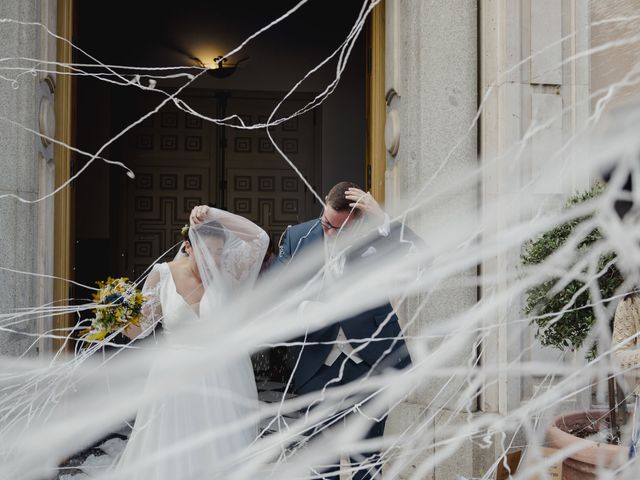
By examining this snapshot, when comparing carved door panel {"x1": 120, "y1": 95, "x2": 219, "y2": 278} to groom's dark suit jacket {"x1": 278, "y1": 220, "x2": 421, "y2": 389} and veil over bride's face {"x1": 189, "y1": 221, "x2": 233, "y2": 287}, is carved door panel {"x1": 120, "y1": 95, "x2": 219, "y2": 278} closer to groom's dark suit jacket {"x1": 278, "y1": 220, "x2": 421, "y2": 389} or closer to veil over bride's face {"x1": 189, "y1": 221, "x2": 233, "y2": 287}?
veil over bride's face {"x1": 189, "y1": 221, "x2": 233, "y2": 287}

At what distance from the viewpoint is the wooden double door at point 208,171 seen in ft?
26.9

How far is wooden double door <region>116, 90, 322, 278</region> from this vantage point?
820cm

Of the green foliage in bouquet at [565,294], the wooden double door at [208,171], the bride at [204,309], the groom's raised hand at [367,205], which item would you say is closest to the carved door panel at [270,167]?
the wooden double door at [208,171]

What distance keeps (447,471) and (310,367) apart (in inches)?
57.1

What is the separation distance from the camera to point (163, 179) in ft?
27.1

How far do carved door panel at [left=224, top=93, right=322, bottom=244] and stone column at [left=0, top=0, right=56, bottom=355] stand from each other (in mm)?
4264

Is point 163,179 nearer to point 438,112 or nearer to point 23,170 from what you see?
point 23,170

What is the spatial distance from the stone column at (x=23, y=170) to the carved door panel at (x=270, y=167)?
4.26 m

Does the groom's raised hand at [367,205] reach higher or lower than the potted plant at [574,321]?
higher

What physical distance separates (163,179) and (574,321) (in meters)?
6.35

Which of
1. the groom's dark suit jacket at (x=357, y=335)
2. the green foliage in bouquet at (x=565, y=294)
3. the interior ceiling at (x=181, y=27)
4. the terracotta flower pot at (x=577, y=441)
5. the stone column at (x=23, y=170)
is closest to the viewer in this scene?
the terracotta flower pot at (x=577, y=441)

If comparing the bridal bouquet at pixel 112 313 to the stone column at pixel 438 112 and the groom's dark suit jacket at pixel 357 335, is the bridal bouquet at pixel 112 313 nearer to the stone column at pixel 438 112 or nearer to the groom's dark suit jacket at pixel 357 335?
the groom's dark suit jacket at pixel 357 335

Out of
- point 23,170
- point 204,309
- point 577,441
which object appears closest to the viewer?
point 577,441

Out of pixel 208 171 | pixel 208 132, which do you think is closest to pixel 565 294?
pixel 208 171
